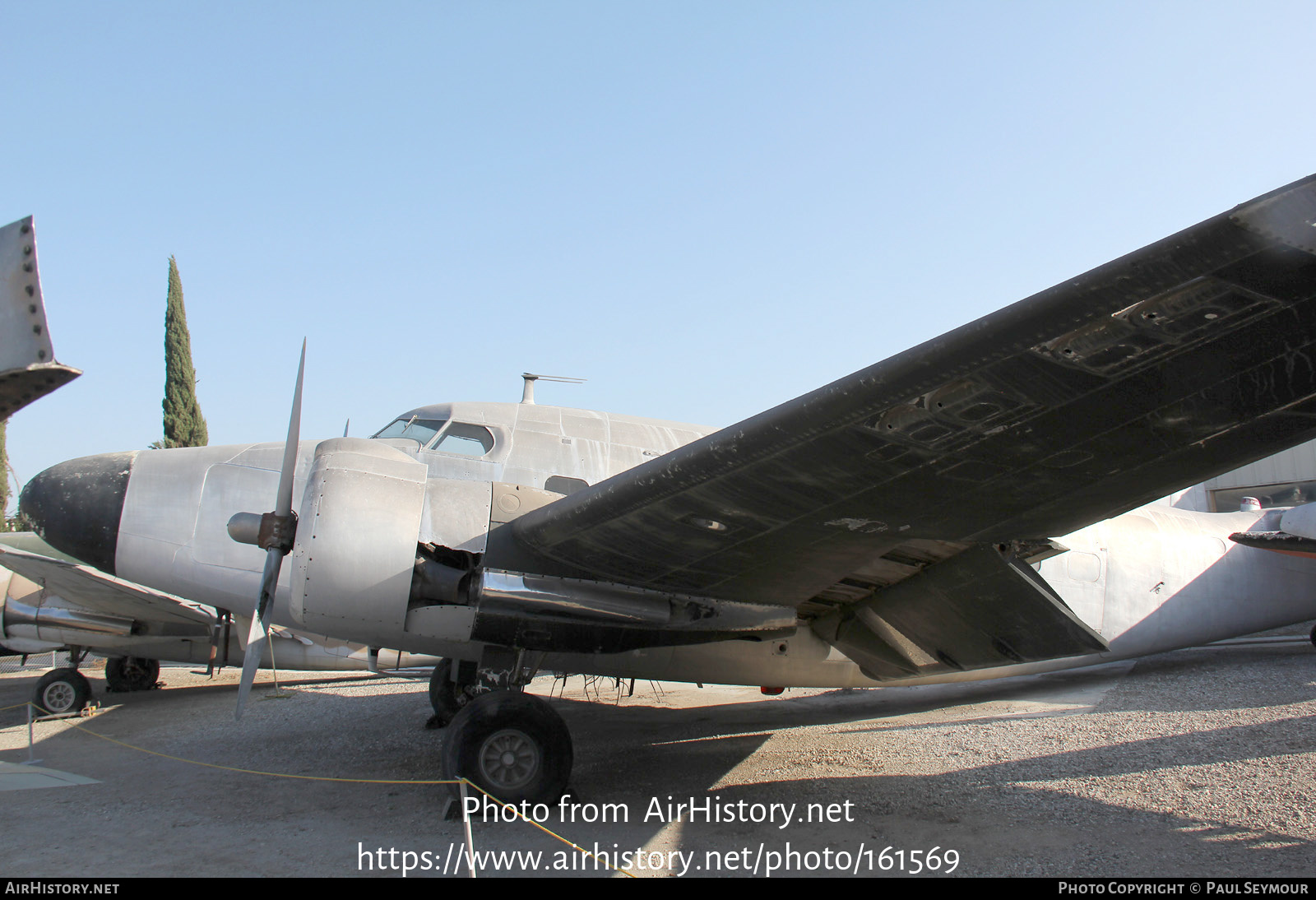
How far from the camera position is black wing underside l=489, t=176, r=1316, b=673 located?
279cm

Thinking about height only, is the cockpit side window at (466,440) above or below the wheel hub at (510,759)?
above

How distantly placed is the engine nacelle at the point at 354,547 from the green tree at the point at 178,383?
82.7 ft

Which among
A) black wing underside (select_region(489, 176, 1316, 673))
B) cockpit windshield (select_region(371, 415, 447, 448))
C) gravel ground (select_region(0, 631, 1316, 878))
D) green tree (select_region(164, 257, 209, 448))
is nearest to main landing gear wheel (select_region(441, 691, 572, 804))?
gravel ground (select_region(0, 631, 1316, 878))

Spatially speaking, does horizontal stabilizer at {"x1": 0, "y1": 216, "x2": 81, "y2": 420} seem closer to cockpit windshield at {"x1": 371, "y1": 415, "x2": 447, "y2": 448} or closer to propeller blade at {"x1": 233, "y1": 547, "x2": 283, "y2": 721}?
propeller blade at {"x1": 233, "y1": 547, "x2": 283, "y2": 721}

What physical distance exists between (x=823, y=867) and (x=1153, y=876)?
1.70 metres

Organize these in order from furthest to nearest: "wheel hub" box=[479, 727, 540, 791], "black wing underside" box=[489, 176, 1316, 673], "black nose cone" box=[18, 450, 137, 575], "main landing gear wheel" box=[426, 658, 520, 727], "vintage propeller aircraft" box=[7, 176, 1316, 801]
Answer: "main landing gear wheel" box=[426, 658, 520, 727] → "black nose cone" box=[18, 450, 137, 575] → "wheel hub" box=[479, 727, 540, 791] → "vintage propeller aircraft" box=[7, 176, 1316, 801] → "black wing underside" box=[489, 176, 1316, 673]

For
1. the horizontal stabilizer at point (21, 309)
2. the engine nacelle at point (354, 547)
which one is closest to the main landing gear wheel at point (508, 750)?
the engine nacelle at point (354, 547)

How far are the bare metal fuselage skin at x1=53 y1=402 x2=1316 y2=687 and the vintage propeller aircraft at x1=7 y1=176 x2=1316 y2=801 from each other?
0.02m

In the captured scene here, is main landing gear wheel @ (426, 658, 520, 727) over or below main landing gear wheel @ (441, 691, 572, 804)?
below

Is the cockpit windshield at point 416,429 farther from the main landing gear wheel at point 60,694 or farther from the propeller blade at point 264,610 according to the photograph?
the main landing gear wheel at point 60,694

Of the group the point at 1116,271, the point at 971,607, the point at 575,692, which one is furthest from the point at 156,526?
the point at 575,692

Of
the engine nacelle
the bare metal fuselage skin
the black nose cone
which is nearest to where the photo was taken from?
the engine nacelle

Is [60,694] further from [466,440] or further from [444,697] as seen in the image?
[466,440]

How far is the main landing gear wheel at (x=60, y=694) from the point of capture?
36.4ft
